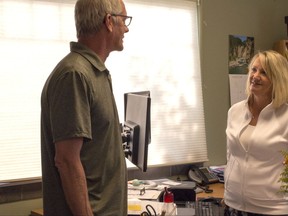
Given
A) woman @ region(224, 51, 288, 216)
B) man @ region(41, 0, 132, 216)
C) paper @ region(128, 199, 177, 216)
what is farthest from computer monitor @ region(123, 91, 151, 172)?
woman @ region(224, 51, 288, 216)

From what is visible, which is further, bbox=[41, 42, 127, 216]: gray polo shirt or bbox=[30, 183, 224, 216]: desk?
bbox=[30, 183, 224, 216]: desk

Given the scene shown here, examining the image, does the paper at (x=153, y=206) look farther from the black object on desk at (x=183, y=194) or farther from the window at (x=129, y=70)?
the window at (x=129, y=70)

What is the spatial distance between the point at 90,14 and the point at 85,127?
441 mm

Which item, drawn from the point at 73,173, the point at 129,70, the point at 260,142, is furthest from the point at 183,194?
the point at 73,173

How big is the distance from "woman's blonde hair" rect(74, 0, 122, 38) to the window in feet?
4.16

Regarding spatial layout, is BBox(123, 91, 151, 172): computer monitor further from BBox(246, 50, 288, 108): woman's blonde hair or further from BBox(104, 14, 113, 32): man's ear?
BBox(246, 50, 288, 108): woman's blonde hair

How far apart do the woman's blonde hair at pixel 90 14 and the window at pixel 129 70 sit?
49.9 inches

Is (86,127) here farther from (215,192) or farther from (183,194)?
(215,192)

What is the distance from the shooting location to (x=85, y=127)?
1.28 m

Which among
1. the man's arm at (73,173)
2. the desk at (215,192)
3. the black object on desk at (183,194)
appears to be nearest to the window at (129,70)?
the desk at (215,192)

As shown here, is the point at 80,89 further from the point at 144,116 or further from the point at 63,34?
the point at 63,34

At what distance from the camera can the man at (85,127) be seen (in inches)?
50.1

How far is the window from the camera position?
2.54 meters

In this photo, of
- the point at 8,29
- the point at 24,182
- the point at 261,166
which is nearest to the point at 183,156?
the point at 261,166
